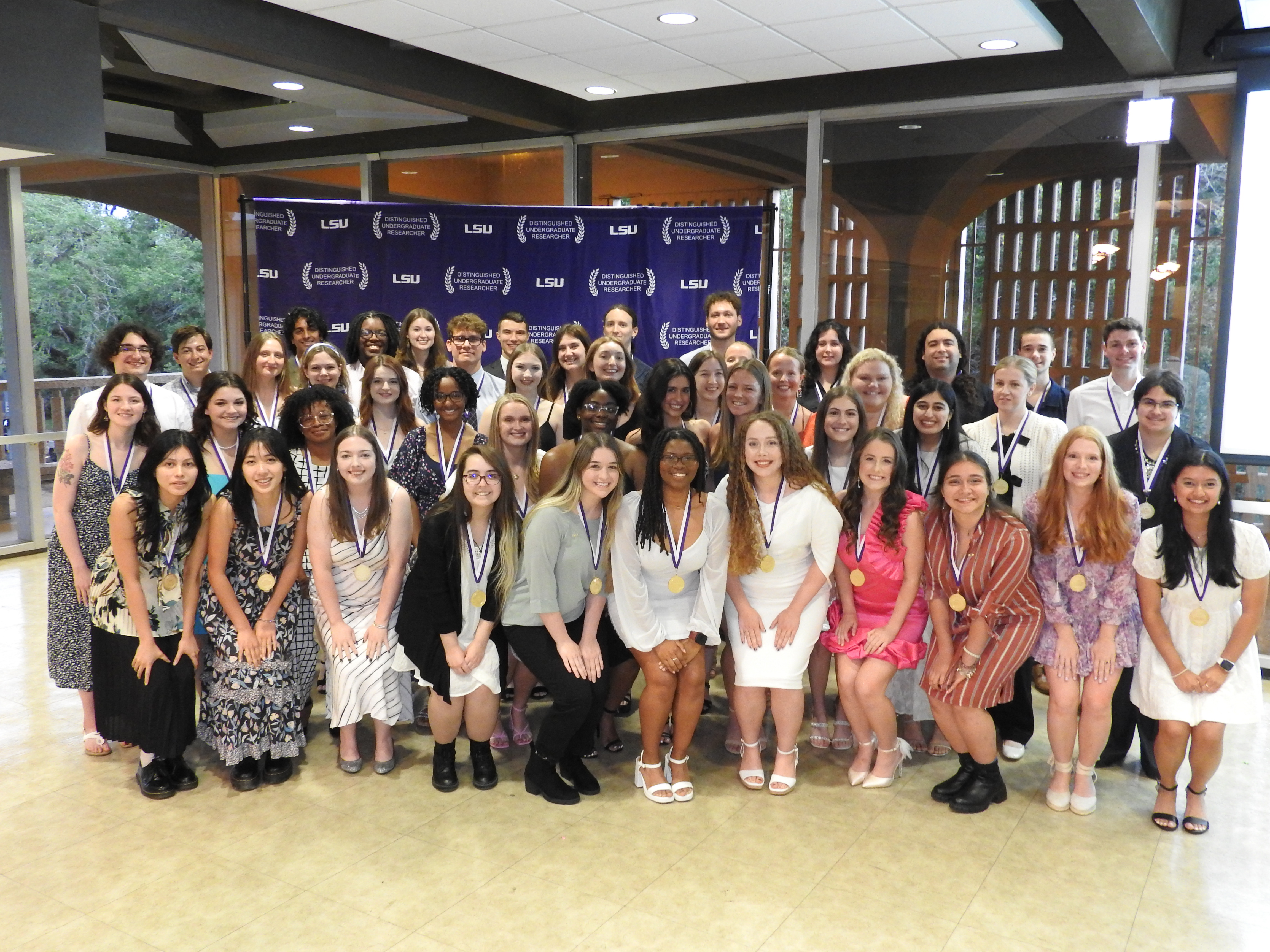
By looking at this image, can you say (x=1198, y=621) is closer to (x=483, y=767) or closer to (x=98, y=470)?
(x=483, y=767)

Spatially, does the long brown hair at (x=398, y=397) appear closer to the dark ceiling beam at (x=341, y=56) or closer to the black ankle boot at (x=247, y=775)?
the black ankle boot at (x=247, y=775)

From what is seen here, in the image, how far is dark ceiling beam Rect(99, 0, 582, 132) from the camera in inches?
183

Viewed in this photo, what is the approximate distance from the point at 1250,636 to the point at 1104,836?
82 cm

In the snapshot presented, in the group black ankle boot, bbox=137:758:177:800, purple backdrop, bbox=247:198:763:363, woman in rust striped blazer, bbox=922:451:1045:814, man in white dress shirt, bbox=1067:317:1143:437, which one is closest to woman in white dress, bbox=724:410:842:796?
woman in rust striped blazer, bbox=922:451:1045:814

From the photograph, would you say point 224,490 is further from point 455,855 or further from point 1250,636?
point 1250,636

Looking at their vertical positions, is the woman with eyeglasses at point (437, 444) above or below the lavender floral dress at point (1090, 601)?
above

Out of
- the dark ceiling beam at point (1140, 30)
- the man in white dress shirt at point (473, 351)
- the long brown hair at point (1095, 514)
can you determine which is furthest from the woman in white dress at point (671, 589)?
the dark ceiling beam at point (1140, 30)

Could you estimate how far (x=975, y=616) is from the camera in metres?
3.62

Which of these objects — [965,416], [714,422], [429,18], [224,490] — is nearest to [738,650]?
[714,422]

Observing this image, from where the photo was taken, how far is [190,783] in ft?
12.5

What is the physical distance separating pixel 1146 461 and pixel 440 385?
2.86 meters

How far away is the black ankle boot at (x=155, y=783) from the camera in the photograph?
12.2 ft

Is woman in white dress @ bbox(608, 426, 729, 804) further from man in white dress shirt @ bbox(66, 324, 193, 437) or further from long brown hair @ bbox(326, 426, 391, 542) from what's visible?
man in white dress shirt @ bbox(66, 324, 193, 437)

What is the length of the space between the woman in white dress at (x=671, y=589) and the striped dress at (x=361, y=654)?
87cm
